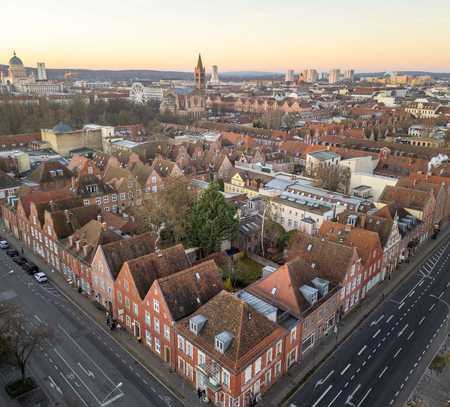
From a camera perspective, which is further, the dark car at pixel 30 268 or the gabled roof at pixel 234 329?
the dark car at pixel 30 268

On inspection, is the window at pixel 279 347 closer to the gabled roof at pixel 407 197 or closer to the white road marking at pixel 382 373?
the white road marking at pixel 382 373

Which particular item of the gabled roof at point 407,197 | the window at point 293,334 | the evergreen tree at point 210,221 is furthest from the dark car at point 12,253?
the gabled roof at point 407,197

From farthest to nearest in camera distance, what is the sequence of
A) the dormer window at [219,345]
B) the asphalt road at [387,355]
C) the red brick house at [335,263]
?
the red brick house at [335,263], the asphalt road at [387,355], the dormer window at [219,345]

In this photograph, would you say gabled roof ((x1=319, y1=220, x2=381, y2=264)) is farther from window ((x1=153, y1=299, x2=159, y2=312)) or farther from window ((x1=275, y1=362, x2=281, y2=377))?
window ((x1=153, y1=299, x2=159, y2=312))

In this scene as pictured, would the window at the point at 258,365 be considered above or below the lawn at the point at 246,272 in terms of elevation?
above

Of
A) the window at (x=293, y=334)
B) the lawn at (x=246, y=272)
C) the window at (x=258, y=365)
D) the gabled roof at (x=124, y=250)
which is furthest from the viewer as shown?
the lawn at (x=246, y=272)

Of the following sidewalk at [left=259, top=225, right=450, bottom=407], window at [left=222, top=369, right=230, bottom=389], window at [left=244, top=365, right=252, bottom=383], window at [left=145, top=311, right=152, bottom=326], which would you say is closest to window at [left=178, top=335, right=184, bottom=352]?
window at [left=145, top=311, right=152, bottom=326]

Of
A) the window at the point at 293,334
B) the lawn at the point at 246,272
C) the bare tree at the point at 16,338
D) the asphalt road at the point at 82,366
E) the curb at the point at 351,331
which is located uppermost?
the bare tree at the point at 16,338
